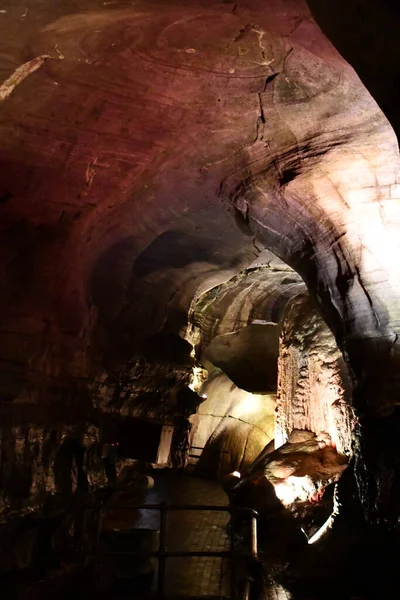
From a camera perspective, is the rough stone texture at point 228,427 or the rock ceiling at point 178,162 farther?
the rough stone texture at point 228,427

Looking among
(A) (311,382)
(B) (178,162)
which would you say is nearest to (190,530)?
(A) (311,382)

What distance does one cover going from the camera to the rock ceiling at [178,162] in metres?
3.74

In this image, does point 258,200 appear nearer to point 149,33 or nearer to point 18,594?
point 149,33

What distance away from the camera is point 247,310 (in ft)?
36.1

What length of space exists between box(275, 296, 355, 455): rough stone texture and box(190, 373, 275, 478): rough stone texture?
3652mm

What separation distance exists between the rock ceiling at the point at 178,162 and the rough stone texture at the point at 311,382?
3.31 m

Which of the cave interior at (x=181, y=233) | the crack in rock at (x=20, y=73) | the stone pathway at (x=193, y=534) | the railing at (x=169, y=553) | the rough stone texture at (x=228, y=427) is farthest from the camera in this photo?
the rough stone texture at (x=228, y=427)

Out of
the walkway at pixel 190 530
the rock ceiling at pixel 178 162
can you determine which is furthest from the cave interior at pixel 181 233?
the walkway at pixel 190 530

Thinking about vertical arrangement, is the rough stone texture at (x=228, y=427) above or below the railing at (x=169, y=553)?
below

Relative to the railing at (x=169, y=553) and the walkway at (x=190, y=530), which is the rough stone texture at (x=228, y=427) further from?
the railing at (x=169, y=553)

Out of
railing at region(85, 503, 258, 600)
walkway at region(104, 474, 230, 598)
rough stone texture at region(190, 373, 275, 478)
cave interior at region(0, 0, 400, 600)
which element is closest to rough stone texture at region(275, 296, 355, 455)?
cave interior at region(0, 0, 400, 600)

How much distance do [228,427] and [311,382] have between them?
5.63 meters

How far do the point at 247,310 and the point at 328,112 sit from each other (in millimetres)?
6856

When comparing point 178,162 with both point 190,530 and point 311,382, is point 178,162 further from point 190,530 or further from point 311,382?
point 190,530
